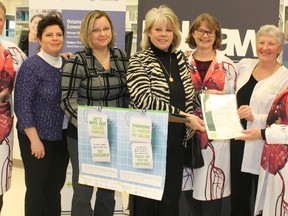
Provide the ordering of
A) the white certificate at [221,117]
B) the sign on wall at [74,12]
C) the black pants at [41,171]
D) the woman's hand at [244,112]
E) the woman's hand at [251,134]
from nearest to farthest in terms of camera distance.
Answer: the white certificate at [221,117]
the woman's hand at [251,134]
the woman's hand at [244,112]
the black pants at [41,171]
the sign on wall at [74,12]

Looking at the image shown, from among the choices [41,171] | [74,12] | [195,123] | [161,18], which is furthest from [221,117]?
[74,12]

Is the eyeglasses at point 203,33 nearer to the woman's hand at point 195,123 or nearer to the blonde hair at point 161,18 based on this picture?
the blonde hair at point 161,18

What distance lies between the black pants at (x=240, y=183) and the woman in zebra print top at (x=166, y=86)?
58cm

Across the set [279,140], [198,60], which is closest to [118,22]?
[198,60]

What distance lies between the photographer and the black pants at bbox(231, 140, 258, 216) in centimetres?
305

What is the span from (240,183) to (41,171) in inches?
56.9

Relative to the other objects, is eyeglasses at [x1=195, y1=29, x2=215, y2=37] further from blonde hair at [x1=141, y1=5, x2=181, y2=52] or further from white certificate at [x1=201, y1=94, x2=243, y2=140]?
white certificate at [x1=201, y1=94, x2=243, y2=140]

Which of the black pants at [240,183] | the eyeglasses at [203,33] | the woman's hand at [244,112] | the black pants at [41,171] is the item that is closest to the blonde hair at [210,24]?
the eyeglasses at [203,33]

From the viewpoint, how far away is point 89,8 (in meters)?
3.69

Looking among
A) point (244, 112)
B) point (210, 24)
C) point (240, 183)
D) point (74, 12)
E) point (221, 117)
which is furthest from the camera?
point (74, 12)

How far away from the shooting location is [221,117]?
2.42 meters

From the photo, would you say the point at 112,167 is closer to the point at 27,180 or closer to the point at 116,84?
the point at 116,84

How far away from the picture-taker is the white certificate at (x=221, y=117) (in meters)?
2.34

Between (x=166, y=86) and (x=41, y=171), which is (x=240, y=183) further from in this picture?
(x=41, y=171)
